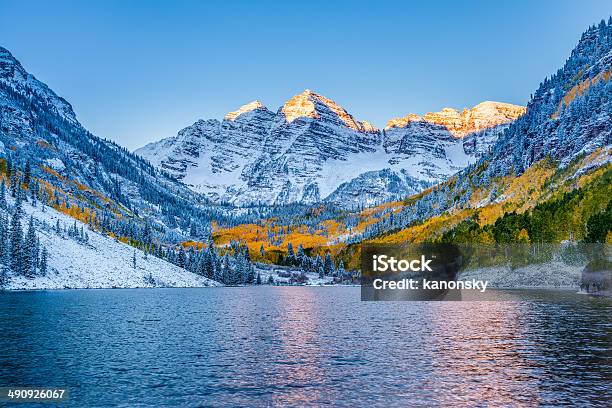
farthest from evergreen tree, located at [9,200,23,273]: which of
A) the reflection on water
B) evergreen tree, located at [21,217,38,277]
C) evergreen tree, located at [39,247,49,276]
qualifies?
the reflection on water

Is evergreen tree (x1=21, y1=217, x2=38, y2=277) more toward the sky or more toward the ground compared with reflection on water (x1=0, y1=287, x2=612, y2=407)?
more toward the sky

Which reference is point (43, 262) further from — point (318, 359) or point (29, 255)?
point (318, 359)

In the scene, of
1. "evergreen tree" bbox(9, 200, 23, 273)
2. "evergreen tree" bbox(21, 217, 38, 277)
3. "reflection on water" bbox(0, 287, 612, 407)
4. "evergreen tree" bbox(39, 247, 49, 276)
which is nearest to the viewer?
"reflection on water" bbox(0, 287, 612, 407)

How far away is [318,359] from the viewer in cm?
4891

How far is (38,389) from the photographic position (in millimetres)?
37094

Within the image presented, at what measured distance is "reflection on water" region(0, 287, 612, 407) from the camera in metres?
35.7

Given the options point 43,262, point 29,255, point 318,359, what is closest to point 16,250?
point 29,255

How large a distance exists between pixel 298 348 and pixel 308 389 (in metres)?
18.3

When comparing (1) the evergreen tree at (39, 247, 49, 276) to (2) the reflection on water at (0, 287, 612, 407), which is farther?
(1) the evergreen tree at (39, 247, 49, 276)

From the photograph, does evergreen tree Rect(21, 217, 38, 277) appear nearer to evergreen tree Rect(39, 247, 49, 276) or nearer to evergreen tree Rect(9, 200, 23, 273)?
evergreen tree Rect(9, 200, 23, 273)

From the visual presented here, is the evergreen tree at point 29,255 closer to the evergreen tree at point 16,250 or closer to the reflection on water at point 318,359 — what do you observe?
the evergreen tree at point 16,250

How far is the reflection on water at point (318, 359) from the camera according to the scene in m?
35.7

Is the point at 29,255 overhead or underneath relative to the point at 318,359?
overhead

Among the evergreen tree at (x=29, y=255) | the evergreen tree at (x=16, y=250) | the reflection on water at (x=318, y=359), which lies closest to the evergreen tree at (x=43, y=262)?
the evergreen tree at (x=29, y=255)
